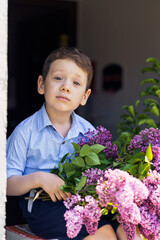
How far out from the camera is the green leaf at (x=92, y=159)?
5.61ft

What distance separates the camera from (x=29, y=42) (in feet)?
21.6

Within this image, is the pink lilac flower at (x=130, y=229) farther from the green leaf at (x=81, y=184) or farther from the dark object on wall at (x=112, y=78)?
the dark object on wall at (x=112, y=78)

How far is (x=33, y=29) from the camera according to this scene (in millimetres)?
6645

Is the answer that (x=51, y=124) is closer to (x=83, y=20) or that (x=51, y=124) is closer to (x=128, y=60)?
(x=128, y=60)

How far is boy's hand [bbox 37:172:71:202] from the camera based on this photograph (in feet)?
5.61

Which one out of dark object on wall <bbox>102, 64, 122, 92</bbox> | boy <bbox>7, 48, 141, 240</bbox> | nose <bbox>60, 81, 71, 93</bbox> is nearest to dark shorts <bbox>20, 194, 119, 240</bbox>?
boy <bbox>7, 48, 141, 240</bbox>

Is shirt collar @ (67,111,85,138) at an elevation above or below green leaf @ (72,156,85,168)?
above

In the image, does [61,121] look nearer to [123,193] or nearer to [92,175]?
[92,175]

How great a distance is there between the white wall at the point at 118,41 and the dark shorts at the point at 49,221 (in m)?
2.99

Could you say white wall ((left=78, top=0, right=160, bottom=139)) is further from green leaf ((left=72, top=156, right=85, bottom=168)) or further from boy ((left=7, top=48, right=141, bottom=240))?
green leaf ((left=72, top=156, right=85, bottom=168))

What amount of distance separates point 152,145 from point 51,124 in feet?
1.68

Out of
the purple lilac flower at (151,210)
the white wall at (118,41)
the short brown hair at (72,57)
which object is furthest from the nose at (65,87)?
the white wall at (118,41)

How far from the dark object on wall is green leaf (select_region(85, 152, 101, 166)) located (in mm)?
3706

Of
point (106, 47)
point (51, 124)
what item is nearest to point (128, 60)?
point (106, 47)
